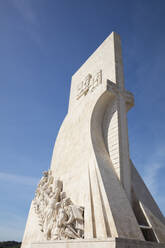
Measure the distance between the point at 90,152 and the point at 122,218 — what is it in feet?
7.17

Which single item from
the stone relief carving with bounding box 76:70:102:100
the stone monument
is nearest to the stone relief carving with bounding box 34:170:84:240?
the stone monument

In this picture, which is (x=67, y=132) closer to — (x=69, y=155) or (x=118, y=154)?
(x=69, y=155)

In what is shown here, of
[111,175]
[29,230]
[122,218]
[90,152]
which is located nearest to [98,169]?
[111,175]

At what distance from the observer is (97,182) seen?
5527 millimetres

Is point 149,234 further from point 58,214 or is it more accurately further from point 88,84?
point 88,84

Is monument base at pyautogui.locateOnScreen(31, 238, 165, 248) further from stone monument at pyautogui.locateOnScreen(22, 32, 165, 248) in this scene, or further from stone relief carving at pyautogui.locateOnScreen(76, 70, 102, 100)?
stone relief carving at pyautogui.locateOnScreen(76, 70, 102, 100)

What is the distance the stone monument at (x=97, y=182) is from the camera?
190 inches

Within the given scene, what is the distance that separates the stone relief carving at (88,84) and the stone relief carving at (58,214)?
3.66m

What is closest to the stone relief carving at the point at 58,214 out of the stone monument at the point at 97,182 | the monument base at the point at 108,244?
the stone monument at the point at 97,182

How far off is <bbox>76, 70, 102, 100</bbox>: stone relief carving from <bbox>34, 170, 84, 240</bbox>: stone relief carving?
12.0ft

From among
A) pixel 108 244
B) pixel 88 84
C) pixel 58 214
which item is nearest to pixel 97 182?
pixel 58 214

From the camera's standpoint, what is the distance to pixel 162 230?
5391mm

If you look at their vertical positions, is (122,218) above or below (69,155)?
below

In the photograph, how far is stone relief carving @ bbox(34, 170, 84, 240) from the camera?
5.21m
